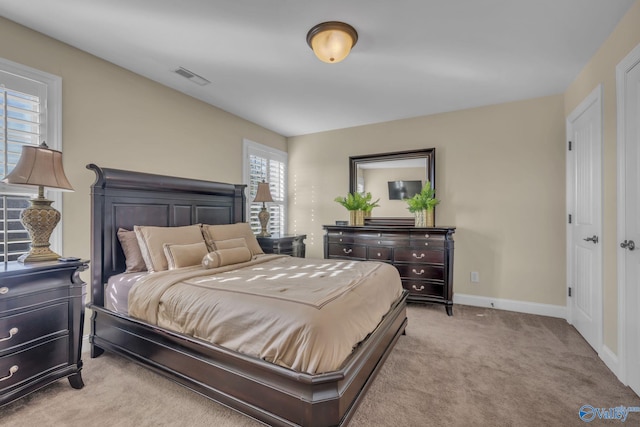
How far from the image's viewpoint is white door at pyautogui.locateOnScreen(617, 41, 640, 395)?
6.39 ft

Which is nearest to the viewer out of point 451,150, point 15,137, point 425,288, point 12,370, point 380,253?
point 12,370

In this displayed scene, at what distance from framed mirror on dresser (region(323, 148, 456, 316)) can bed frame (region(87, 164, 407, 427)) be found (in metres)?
1.08

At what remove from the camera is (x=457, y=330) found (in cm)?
301

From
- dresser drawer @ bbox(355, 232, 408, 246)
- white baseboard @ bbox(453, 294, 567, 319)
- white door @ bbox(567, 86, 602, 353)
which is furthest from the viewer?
dresser drawer @ bbox(355, 232, 408, 246)

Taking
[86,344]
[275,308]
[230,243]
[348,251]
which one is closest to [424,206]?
[348,251]

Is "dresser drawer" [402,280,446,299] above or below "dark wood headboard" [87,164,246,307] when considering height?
below

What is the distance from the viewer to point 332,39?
2215 mm

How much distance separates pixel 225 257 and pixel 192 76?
76.1 inches

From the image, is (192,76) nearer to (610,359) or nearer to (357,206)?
(357,206)

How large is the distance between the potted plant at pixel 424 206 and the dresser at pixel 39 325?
11.5 feet

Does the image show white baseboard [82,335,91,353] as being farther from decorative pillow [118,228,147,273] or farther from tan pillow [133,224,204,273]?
tan pillow [133,224,204,273]

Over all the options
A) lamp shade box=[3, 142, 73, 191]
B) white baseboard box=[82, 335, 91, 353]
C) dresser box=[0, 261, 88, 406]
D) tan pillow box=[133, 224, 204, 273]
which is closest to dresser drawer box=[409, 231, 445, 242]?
tan pillow box=[133, 224, 204, 273]

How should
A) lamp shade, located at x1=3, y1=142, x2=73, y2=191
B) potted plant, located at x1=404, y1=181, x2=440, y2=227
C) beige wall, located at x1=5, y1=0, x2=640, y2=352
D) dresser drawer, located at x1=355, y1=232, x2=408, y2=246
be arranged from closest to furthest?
lamp shade, located at x1=3, y1=142, x2=73, y2=191, beige wall, located at x1=5, y1=0, x2=640, y2=352, dresser drawer, located at x1=355, y1=232, x2=408, y2=246, potted plant, located at x1=404, y1=181, x2=440, y2=227

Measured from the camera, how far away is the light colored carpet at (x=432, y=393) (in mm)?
1692
